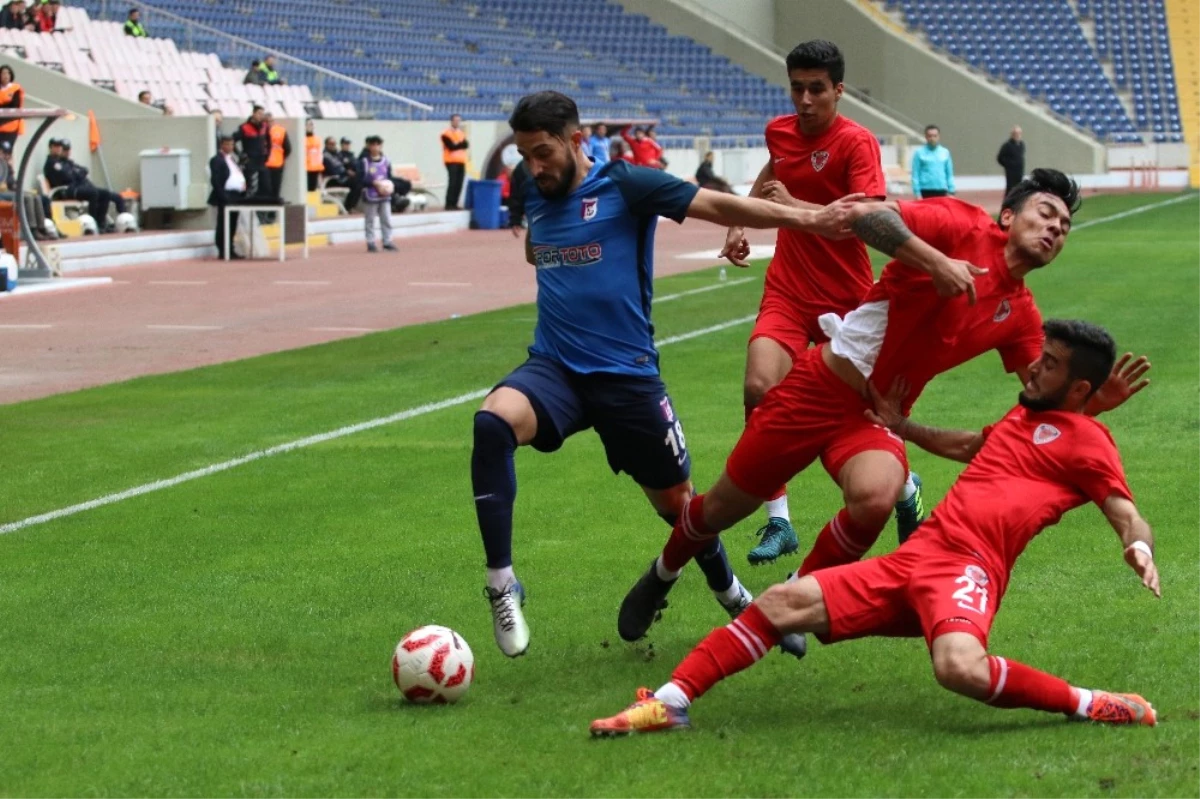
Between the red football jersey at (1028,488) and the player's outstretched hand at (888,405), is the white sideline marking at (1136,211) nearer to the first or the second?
the player's outstretched hand at (888,405)

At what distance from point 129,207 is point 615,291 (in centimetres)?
2562

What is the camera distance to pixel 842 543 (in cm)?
643

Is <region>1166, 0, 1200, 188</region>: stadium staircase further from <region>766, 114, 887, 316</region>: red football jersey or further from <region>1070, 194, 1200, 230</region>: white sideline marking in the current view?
<region>766, 114, 887, 316</region>: red football jersey

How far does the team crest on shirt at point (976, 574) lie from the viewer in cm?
543

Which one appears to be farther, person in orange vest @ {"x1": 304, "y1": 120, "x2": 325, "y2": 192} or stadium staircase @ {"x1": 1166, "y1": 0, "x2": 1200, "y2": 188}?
stadium staircase @ {"x1": 1166, "y1": 0, "x2": 1200, "y2": 188}

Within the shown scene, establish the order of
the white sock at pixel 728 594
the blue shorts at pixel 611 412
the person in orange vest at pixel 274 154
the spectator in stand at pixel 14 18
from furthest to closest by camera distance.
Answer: the spectator in stand at pixel 14 18 < the person in orange vest at pixel 274 154 < the white sock at pixel 728 594 < the blue shorts at pixel 611 412

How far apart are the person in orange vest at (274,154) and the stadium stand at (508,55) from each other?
23.7 ft

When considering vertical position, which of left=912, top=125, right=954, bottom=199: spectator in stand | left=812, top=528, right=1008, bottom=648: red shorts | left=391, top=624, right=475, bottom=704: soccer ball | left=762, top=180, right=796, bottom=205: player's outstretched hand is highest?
left=762, top=180, right=796, bottom=205: player's outstretched hand

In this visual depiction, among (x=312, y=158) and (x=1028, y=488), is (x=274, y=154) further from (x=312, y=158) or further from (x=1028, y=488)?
(x=1028, y=488)

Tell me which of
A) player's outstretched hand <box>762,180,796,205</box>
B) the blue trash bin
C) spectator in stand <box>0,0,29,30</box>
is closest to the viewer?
player's outstretched hand <box>762,180,796,205</box>

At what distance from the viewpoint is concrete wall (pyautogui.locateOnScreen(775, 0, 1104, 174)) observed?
2254 inches

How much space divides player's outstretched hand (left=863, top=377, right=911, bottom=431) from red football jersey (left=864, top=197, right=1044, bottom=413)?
0.12 ft

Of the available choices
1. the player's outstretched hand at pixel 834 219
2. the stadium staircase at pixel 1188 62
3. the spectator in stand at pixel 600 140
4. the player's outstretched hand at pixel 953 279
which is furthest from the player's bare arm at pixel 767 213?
the stadium staircase at pixel 1188 62

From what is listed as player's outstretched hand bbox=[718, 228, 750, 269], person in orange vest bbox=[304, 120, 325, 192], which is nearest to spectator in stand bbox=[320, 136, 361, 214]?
person in orange vest bbox=[304, 120, 325, 192]
